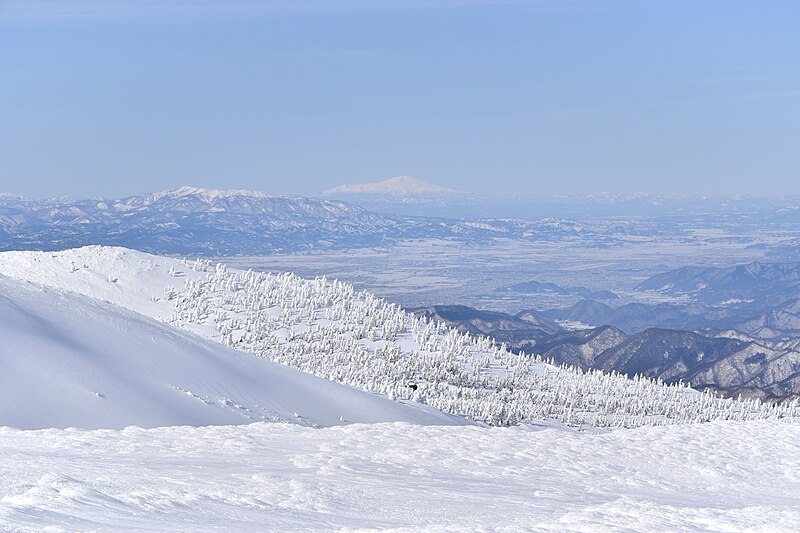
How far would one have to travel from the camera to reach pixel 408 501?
82.6 ft

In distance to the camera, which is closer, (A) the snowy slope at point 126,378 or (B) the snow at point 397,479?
(B) the snow at point 397,479

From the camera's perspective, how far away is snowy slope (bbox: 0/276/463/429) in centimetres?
4850

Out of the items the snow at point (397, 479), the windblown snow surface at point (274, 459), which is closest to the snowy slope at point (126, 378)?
the windblown snow surface at point (274, 459)

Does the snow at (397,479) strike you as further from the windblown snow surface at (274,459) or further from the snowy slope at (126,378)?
the snowy slope at (126,378)

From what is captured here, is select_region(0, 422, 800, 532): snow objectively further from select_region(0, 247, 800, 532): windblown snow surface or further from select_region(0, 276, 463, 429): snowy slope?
select_region(0, 276, 463, 429): snowy slope

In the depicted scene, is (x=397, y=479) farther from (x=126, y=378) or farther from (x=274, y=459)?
(x=126, y=378)

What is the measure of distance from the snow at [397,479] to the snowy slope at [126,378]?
13.0 metres

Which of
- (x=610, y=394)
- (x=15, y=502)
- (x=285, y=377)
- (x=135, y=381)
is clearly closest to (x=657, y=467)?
(x=15, y=502)

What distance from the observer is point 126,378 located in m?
57.9

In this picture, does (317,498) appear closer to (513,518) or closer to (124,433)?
(513,518)

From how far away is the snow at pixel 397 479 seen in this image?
20531mm

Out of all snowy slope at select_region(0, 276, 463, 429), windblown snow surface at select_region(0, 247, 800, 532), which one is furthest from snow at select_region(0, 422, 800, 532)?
snowy slope at select_region(0, 276, 463, 429)

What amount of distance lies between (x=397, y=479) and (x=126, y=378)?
3346cm

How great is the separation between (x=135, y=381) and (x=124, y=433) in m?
24.1
